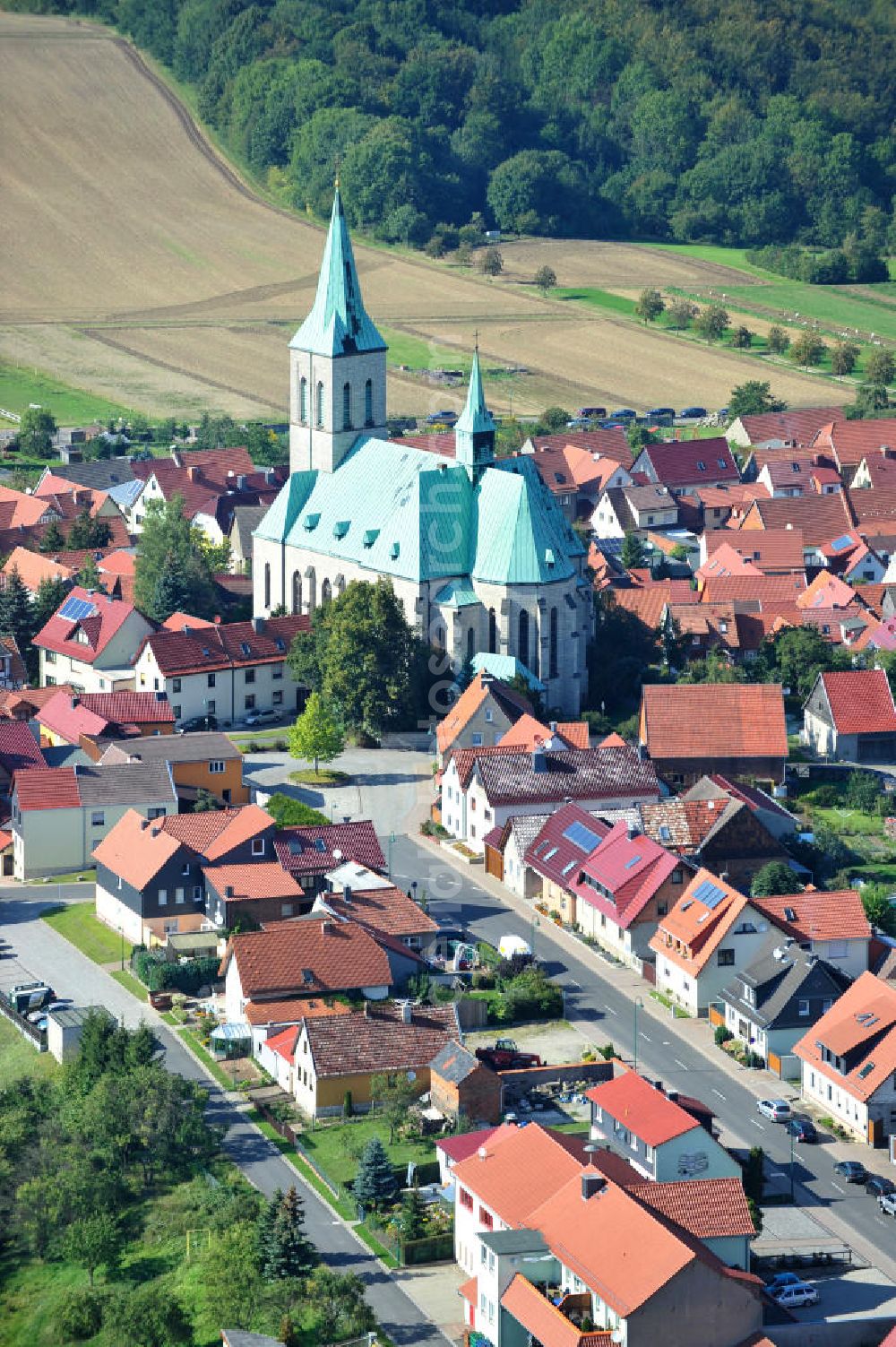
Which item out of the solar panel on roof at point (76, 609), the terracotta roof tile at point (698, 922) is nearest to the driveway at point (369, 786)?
the solar panel on roof at point (76, 609)

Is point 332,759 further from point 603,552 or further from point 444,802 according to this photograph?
point 603,552

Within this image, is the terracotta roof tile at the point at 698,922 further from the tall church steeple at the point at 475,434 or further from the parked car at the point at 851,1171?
the tall church steeple at the point at 475,434

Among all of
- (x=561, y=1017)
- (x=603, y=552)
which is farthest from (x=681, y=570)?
(x=561, y=1017)

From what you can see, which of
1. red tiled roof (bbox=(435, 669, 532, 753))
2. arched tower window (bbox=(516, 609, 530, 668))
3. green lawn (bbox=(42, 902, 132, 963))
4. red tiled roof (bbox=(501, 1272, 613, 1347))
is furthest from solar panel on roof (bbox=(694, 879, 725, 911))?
arched tower window (bbox=(516, 609, 530, 668))

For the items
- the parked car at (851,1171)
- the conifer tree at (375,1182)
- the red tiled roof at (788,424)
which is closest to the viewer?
the conifer tree at (375,1182)

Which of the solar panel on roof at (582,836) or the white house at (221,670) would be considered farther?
the white house at (221,670)

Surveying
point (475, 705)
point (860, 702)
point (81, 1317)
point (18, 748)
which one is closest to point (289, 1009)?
point (81, 1317)

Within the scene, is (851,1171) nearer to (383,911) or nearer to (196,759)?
(383,911)
